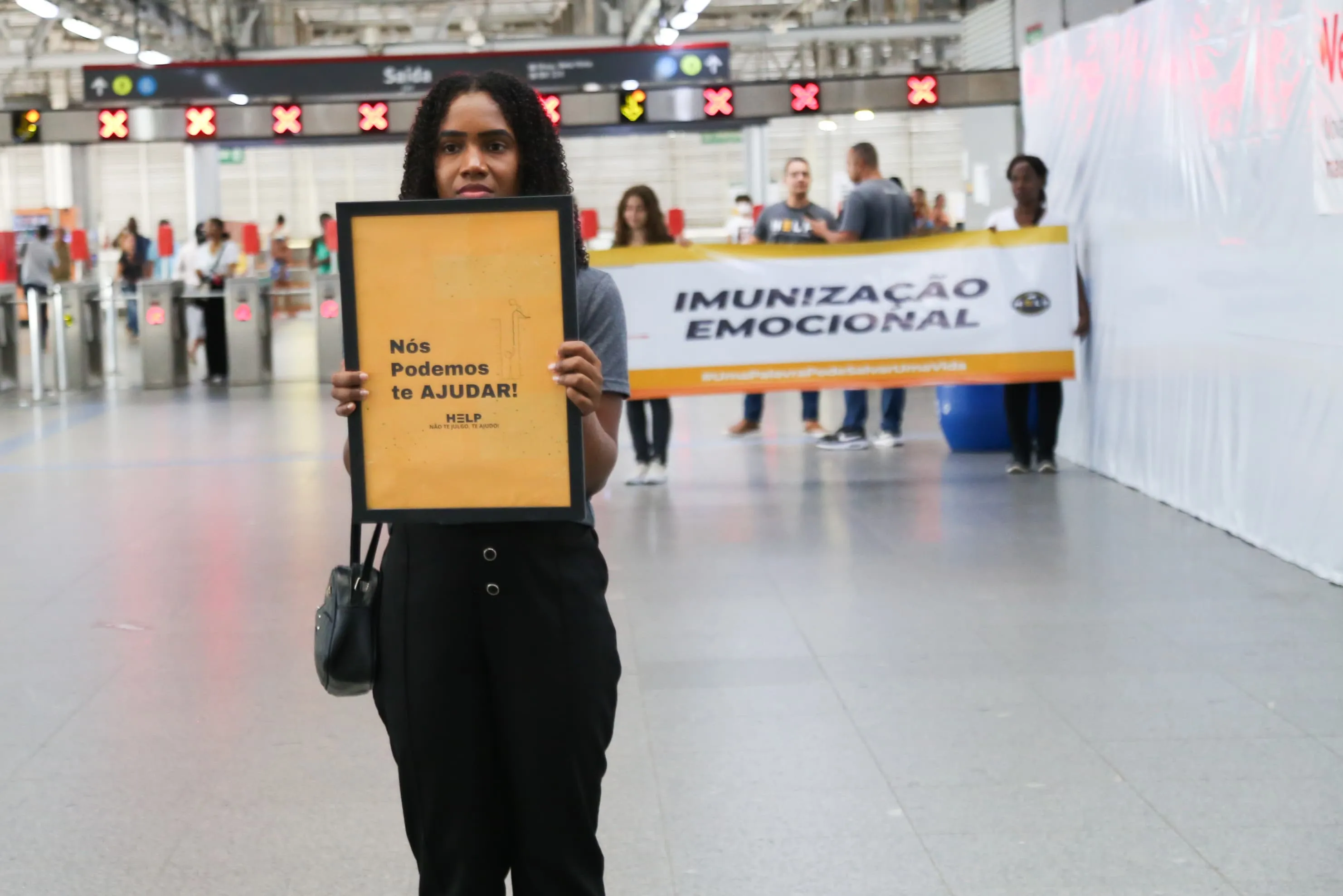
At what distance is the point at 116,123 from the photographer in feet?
52.3

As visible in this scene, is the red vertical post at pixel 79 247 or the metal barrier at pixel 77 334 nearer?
the metal barrier at pixel 77 334

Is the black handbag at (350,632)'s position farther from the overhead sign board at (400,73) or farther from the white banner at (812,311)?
the overhead sign board at (400,73)

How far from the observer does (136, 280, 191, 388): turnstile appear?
51.6ft

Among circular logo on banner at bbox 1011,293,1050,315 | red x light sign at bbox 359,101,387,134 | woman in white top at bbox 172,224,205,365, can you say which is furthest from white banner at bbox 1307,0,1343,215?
woman in white top at bbox 172,224,205,365

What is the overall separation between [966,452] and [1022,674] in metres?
5.01

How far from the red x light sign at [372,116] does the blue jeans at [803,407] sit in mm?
6220

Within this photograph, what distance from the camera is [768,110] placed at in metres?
15.8

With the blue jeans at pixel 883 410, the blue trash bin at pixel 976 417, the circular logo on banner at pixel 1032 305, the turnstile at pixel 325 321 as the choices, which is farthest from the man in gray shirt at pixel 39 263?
the circular logo on banner at pixel 1032 305

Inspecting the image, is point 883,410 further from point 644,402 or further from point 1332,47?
point 1332,47

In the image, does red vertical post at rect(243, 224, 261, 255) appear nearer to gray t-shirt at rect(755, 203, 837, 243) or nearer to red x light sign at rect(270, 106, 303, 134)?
red x light sign at rect(270, 106, 303, 134)

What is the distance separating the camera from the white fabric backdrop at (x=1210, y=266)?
6.02 m

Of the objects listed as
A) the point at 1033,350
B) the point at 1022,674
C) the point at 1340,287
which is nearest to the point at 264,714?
the point at 1022,674

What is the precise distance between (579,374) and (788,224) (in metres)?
8.11

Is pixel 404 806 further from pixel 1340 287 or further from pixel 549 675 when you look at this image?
pixel 1340 287
